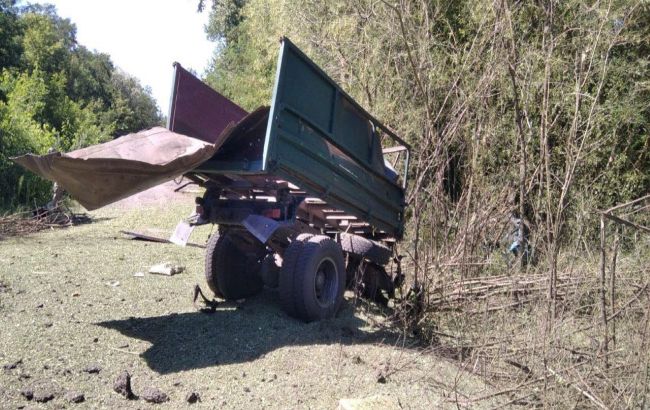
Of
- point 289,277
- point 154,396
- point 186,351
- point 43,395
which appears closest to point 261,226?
point 289,277

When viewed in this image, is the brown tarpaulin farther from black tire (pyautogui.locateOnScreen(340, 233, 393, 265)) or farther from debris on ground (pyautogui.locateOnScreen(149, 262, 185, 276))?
debris on ground (pyautogui.locateOnScreen(149, 262, 185, 276))

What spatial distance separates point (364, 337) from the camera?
6.39 meters

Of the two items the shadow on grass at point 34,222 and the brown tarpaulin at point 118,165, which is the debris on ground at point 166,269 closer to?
the brown tarpaulin at point 118,165

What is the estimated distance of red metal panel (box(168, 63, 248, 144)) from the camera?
6.88 m

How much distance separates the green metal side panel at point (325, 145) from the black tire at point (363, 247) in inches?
9.5

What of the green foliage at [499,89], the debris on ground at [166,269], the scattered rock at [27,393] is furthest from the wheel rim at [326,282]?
the scattered rock at [27,393]

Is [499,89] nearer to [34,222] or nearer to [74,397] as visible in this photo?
[74,397]

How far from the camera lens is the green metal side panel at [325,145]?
5840 millimetres

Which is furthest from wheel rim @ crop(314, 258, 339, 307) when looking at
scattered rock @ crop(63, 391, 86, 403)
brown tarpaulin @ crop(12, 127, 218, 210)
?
scattered rock @ crop(63, 391, 86, 403)

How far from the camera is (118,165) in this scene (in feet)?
17.8

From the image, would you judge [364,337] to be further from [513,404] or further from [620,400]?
[620,400]

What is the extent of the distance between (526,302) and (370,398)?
2687mm

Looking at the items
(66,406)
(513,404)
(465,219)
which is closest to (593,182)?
(465,219)

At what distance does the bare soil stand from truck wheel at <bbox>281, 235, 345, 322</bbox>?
0.17 metres
